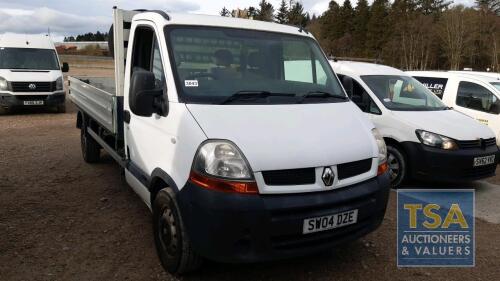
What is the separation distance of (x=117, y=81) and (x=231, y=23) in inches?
60.5

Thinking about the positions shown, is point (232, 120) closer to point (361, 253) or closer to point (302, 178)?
point (302, 178)

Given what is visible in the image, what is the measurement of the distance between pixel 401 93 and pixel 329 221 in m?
4.49

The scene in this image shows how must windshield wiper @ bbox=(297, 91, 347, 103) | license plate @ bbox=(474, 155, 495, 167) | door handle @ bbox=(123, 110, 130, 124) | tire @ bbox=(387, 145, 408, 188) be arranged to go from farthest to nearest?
1. tire @ bbox=(387, 145, 408, 188)
2. license plate @ bbox=(474, 155, 495, 167)
3. door handle @ bbox=(123, 110, 130, 124)
4. windshield wiper @ bbox=(297, 91, 347, 103)

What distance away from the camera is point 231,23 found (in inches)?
165

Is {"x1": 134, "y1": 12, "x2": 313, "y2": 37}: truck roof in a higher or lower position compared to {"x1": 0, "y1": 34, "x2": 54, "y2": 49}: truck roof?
lower

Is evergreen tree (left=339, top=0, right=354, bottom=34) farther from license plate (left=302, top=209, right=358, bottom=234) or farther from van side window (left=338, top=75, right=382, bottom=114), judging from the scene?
license plate (left=302, top=209, right=358, bottom=234)

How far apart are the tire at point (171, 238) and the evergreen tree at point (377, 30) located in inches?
3015

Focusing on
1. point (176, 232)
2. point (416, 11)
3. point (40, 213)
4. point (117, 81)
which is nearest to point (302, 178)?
point (176, 232)

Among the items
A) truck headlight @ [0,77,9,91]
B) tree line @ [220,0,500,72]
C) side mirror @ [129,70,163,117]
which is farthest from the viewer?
tree line @ [220,0,500,72]

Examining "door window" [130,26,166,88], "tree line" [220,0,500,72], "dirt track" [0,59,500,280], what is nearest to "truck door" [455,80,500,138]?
"dirt track" [0,59,500,280]

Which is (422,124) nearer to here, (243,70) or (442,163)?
(442,163)

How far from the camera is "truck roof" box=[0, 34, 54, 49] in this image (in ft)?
45.6

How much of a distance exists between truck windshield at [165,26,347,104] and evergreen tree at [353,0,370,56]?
7944 cm

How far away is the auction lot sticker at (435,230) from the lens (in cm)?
414
